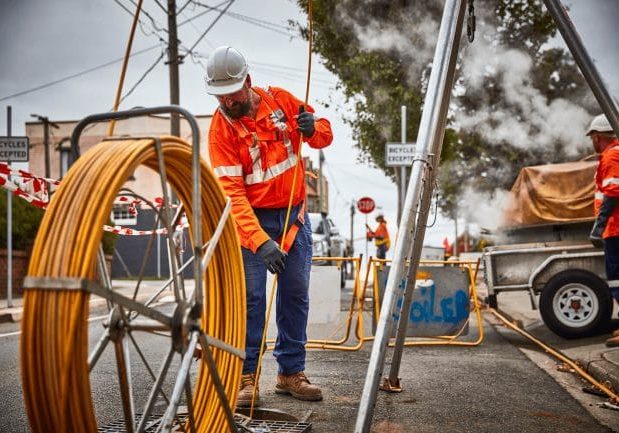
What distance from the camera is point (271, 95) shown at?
14.1 ft

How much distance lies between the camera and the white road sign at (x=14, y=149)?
1169 centimetres

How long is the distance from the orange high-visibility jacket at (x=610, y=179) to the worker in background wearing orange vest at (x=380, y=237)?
54.4ft

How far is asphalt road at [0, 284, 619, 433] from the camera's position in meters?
3.82

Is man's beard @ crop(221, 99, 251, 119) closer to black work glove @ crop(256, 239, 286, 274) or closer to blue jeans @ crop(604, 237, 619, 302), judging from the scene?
black work glove @ crop(256, 239, 286, 274)

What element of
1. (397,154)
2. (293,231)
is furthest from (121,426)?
(397,154)

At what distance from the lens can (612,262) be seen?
21.1ft

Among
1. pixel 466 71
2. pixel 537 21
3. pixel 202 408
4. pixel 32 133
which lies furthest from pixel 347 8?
pixel 32 133

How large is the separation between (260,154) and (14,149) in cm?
887

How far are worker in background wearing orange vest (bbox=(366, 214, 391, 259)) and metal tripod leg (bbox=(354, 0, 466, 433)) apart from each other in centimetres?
1973

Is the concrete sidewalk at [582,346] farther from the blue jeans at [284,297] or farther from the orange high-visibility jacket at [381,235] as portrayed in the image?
the orange high-visibility jacket at [381,235]

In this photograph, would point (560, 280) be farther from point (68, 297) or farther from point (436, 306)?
point (68, 297)

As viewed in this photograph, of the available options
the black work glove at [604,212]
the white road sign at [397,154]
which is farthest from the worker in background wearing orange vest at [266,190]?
the white road sign at [397,154]

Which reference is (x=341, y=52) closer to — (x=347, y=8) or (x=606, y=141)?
(x=347, y=8)

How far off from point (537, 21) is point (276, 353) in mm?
17400
